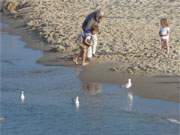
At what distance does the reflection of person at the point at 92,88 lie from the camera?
1496 cm

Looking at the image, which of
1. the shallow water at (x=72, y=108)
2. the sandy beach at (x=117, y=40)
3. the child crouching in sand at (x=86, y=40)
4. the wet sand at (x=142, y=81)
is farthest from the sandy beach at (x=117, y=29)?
the shallow water at (x=72, y=108)

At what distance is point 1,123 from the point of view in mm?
12898

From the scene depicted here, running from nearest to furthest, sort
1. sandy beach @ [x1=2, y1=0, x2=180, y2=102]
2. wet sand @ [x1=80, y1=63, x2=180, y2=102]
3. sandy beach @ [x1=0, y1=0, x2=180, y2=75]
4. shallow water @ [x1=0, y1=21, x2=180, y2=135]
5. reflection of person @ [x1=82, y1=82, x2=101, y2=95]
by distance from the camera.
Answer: shallow water @ [x1=0, y1=21, x2=180, y2=135] < wet sand @ [x1=80, y1=63, x2=180, y2=102] < reflection of person @ [x1=82, y1=82, x2=101, y2=95] < sandy beach @ [x1=2, y1=0, x2=180, y2=102] < sandy beach @ [x1=0, y1=0, x2=180, y2=75]

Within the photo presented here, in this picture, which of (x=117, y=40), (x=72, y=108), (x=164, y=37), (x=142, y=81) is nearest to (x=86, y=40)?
(x=164, y=37)

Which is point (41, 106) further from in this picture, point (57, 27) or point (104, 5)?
point (104, 5)

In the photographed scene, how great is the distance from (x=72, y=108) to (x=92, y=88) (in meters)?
1.69

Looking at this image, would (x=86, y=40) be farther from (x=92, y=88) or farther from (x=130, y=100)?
(x=130, y=100)

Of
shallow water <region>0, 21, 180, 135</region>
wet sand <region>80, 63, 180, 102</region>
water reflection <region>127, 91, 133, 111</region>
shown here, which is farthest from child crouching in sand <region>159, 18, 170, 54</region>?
water reflection <region>127, 91, 133, 111</region>

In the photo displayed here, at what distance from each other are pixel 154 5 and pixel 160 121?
40.7 feet

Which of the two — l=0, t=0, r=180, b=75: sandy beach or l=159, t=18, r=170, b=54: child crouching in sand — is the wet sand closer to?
l=0, t=0, r=180, b=75: sandy beach

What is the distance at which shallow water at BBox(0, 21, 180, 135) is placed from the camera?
1238 centimetres

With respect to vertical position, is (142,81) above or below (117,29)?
below

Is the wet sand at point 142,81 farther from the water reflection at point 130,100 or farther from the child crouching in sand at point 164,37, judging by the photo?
the child crouching in sand at point 164,37

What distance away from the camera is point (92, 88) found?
603 inches
